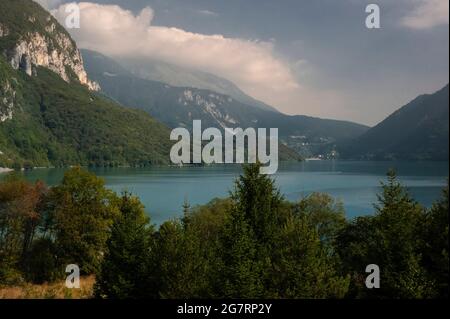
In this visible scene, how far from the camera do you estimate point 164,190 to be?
138000 millimetres

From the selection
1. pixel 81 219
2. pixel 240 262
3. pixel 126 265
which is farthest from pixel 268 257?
pixel 81 219

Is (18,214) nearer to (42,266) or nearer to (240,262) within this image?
(42,266)

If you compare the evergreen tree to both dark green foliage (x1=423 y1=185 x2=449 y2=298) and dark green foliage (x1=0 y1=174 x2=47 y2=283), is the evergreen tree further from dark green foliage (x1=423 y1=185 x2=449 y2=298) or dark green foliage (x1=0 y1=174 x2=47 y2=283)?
dark green foliage (x1=0 y1=174 x2=47 y2=283)

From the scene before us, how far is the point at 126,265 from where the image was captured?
2755cm

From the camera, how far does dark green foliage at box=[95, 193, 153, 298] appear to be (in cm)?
2592

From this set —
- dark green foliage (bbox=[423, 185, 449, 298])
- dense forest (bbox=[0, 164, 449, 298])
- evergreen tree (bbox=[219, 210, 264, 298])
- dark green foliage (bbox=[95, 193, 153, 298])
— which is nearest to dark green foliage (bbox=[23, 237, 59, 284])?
dense forest (bbox=[0, 164, 449, 298])

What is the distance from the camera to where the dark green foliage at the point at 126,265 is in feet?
85.0

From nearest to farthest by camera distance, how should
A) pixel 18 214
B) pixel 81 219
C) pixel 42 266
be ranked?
pixel 42 266
pixel 81 219
pixel 18 214

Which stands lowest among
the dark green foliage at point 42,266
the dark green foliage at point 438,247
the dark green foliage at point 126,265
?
the dark green foliage at point 42,266

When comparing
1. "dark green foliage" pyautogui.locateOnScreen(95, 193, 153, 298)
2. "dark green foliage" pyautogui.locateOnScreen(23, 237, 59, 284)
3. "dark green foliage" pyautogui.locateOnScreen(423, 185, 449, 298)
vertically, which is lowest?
"dark green foliage" pyautogui.locateOnScreen(23, 237, 59, 284)

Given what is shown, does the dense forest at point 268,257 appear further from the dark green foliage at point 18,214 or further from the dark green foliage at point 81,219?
the dark green foliage at point 81,219

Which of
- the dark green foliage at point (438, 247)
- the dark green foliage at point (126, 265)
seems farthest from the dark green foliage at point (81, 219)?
the dark green foliage at point (438, 247)

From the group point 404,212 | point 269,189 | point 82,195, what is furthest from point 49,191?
point 404,212

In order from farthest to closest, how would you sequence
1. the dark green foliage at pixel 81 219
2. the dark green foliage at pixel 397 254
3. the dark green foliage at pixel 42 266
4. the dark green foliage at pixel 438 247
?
the dark green foliage at pixel 81 219
the dark green foliage at pixel 42 266
the dark green foliage at pixel 397 254
the dark green foliage at pixel 438 247
